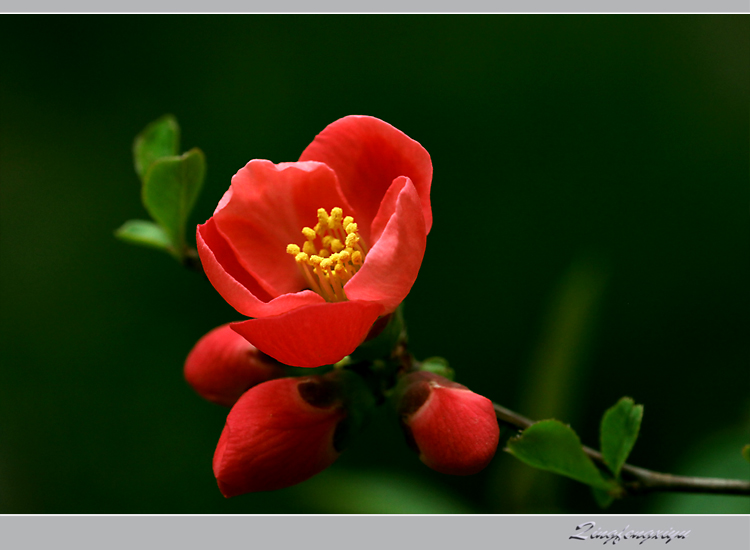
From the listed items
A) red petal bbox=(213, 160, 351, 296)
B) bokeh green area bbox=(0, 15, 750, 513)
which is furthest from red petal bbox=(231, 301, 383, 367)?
bokeh green area bbox=(0, 15, 750, 513)

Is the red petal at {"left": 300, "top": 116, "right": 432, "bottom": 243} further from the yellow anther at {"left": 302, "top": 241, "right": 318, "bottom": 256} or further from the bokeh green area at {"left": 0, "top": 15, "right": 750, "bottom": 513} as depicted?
the bokeh green area at {"left": 0, "top": 15, "right": 750, "bottom": 513}

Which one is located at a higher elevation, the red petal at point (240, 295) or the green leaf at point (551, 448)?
the red petal at point (240, 295)

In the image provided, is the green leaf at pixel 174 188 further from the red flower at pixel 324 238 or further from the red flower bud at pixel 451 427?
the red flower bud at pixel 451 427

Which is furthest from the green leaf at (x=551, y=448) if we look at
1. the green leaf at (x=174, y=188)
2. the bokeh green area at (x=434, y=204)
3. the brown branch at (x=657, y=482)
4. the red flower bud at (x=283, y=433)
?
the bokeh green area at (x=434, y=204)

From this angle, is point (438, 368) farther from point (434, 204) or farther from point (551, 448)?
point (434, 204)

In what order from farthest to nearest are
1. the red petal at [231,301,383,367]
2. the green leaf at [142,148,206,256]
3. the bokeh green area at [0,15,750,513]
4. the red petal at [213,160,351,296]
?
the bokeh green area at [0,15,750,513]
the green leaf at [142,148,206,256]
the red petal at [213,160,351,296]
the red petal at [231,301,383,367]

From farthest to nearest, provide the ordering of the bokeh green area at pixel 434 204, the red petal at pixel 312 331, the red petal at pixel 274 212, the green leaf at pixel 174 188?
the bokeh green area at pixel 434 204 < the green leaf at pixel 174 188 < the red petal at pixel 274 212 < the red petal at pixel 312 331

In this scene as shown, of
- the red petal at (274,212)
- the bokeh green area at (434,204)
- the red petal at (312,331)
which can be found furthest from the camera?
the bokeh green area at (434,204)
